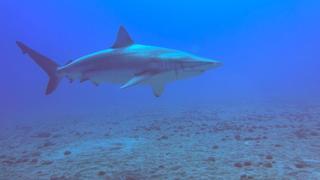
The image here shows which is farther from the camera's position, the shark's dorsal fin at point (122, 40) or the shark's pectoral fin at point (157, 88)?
the shark's dorsal fin at point (122, 40)

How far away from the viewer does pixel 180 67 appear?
22.6ft

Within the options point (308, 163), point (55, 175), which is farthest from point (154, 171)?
point (308, 163)

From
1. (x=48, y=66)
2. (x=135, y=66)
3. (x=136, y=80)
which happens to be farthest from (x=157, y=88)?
(x=48, y=66)

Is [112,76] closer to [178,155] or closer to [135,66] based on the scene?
[135,66]

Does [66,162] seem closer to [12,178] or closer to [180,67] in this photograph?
[12,178]

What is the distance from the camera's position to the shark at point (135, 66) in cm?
688

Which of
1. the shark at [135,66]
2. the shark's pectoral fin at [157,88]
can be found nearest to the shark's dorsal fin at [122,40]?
the shark at [135,66]

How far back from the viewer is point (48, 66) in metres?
9.42

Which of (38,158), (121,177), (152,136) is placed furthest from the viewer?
(152,136)

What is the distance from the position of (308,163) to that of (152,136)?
5.65 metres

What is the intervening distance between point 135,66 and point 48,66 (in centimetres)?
337

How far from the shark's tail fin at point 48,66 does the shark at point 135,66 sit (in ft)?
0.41

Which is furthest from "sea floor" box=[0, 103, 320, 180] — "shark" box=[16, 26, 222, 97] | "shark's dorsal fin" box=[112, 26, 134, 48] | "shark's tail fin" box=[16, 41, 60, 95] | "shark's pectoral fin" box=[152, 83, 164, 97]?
"shark's dorsal fin" box=[112, 26, 134, 48]

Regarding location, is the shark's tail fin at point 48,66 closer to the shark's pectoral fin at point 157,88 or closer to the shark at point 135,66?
the shark at point 135,66
